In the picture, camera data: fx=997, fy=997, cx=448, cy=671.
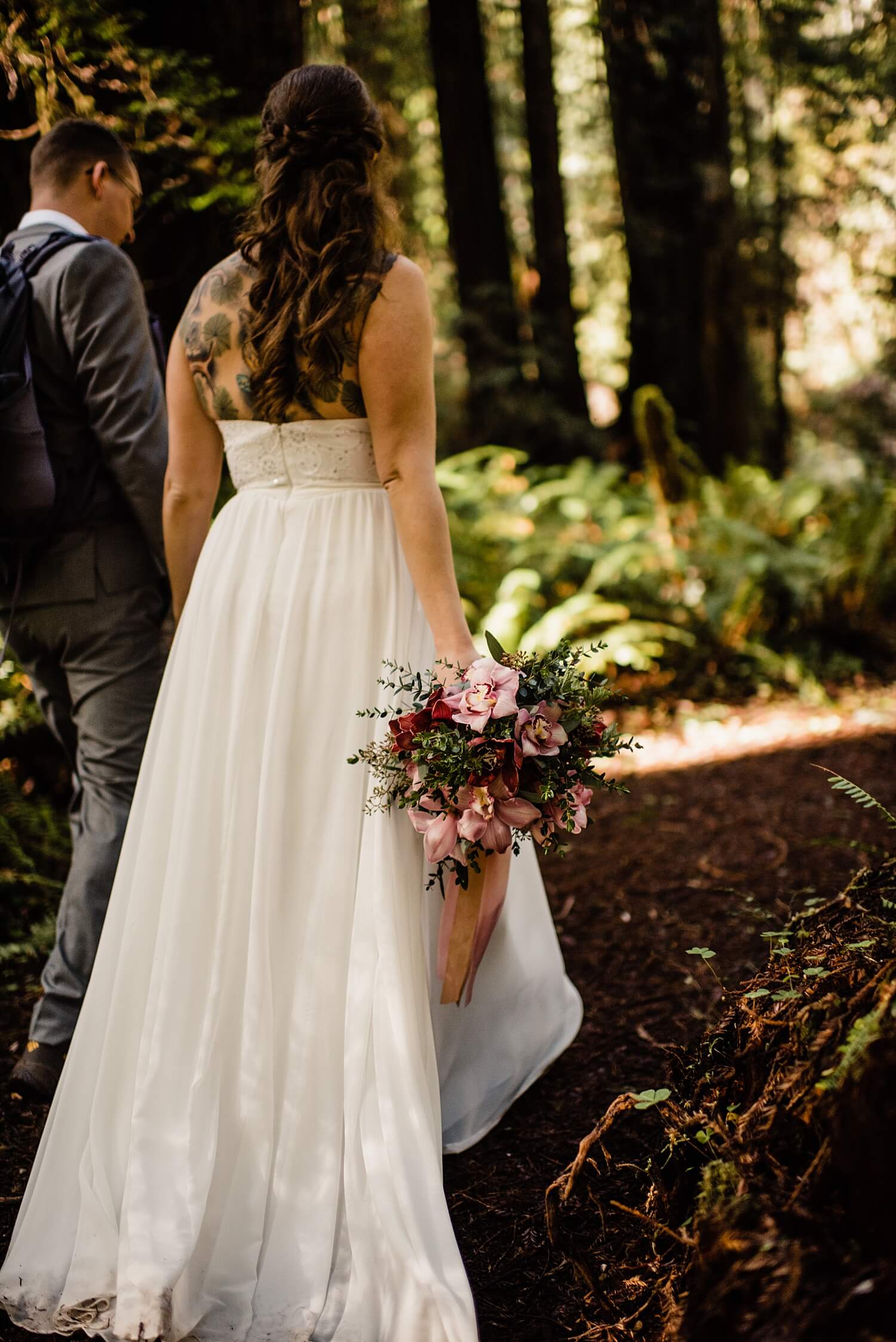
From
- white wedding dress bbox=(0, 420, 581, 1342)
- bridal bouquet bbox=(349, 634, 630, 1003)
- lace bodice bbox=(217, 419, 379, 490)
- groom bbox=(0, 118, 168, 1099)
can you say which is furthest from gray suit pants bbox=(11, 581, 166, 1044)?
bridal bouquet bbox=(349, 634, 630, 1003)

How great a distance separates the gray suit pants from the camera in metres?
2.92

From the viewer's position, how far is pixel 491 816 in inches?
84.0

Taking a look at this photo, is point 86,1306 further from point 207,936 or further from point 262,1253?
point 207,936

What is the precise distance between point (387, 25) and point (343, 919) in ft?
34.9

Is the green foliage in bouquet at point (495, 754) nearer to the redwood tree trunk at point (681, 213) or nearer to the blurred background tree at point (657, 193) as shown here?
the blurred background tree at point (657, 193)

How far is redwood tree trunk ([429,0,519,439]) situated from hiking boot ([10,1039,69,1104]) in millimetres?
7500

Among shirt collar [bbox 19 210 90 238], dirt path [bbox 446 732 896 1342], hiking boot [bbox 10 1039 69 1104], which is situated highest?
shirt collar [bbox 19 210 90 238]

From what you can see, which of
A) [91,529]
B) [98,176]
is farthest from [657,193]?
[91,529]

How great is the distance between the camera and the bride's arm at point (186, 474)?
8.38 feet

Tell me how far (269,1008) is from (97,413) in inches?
69.5

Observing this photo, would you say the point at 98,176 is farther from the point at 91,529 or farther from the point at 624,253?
the point at 624,253

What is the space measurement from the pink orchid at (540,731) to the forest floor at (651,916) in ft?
2.57

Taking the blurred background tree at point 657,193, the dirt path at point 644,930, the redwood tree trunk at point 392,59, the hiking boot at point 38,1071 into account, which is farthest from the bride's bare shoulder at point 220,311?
the redwood tree trunk at point 392,59

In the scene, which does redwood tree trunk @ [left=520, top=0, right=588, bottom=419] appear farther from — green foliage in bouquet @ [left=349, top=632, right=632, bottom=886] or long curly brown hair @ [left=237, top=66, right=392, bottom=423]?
green foliage in bouquet @ [left=349, top=632, right=632, bottom=886]
